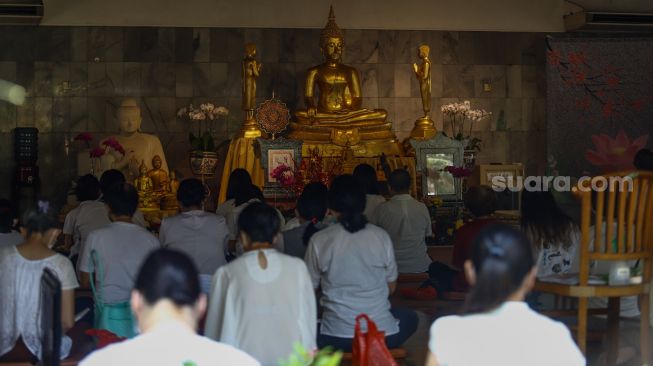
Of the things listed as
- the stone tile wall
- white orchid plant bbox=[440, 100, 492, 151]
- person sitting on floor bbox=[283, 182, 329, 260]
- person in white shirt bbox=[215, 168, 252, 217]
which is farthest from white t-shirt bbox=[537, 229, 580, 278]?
the stone tile wall

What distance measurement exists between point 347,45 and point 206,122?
1.80 metres

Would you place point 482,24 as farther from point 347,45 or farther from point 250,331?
point 250,331

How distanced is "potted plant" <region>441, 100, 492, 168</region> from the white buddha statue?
3033 mm

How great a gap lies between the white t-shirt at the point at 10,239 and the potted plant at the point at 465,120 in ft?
18.2

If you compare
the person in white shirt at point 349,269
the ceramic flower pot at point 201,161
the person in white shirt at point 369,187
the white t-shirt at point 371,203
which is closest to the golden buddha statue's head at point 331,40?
the ceramic flower pot at point 201,161

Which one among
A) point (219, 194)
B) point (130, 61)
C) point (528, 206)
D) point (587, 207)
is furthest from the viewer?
point (130, 61)

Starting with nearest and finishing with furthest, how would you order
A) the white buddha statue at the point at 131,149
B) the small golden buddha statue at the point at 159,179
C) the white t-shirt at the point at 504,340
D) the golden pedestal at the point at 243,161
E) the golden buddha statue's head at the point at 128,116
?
the white t-shirt at the point at 504,340
the small golden buddha statue at the point at 159,179
the white buddha statue at the point at 131,149
the golden pedestal at the point at 243,161
the golden buddha statue's head at the point at 128,116

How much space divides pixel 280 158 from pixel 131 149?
142 centimetres

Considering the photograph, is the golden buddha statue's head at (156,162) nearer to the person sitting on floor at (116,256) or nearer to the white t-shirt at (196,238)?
the white t-shirt at (196,238)

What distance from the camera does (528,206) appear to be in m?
4.40

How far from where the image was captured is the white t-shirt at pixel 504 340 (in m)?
2.25

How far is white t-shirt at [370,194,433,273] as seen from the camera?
5.84m

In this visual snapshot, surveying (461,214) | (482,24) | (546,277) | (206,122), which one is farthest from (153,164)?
(546,277)

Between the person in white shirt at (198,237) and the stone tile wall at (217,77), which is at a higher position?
the stone tile wall at (217,77)
